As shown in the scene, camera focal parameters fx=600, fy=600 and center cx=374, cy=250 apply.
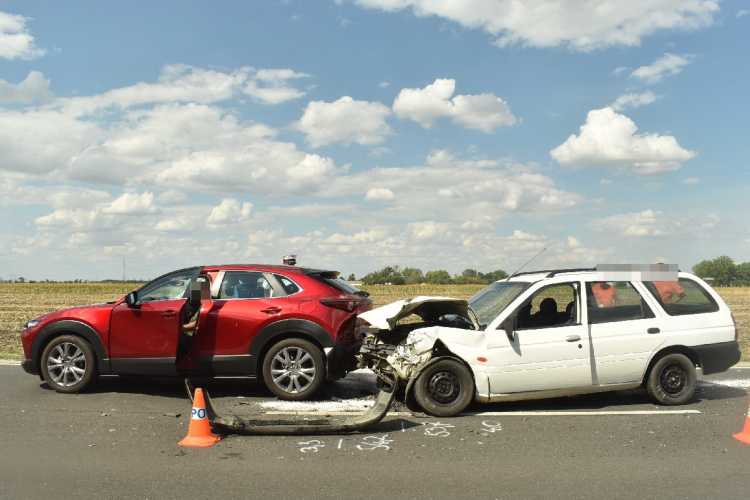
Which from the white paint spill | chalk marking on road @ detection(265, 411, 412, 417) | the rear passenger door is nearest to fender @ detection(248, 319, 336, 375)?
chalk marking on road @ detection(265, 411, 412, 417)

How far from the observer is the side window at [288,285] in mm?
7863

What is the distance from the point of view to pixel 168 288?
806 cm

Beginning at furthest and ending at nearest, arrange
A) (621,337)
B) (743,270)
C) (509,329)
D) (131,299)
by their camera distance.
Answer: (743,270)
(131,299)
(621,337)
(509,329)

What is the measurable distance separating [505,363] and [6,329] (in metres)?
16.7

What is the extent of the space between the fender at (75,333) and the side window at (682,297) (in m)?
7.07

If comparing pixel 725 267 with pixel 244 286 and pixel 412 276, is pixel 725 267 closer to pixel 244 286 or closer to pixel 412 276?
pixel 412 276

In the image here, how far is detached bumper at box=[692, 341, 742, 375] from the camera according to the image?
292 inches

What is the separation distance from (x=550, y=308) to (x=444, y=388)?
1.88 m

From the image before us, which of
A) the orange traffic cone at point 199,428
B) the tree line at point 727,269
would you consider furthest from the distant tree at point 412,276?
the orange traffic cone at point 199,428

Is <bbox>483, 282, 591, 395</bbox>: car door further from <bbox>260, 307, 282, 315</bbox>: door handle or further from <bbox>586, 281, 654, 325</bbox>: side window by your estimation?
<bbox>260, 307, 282, 315</bbox>: door handle

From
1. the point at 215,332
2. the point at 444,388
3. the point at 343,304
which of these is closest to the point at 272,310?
the point at 215,332

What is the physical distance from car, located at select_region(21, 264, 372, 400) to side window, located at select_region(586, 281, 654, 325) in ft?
9.78

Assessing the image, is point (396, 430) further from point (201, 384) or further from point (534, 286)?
point (201, 384)

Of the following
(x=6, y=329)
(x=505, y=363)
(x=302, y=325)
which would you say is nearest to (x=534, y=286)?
(x=505, y=363)
